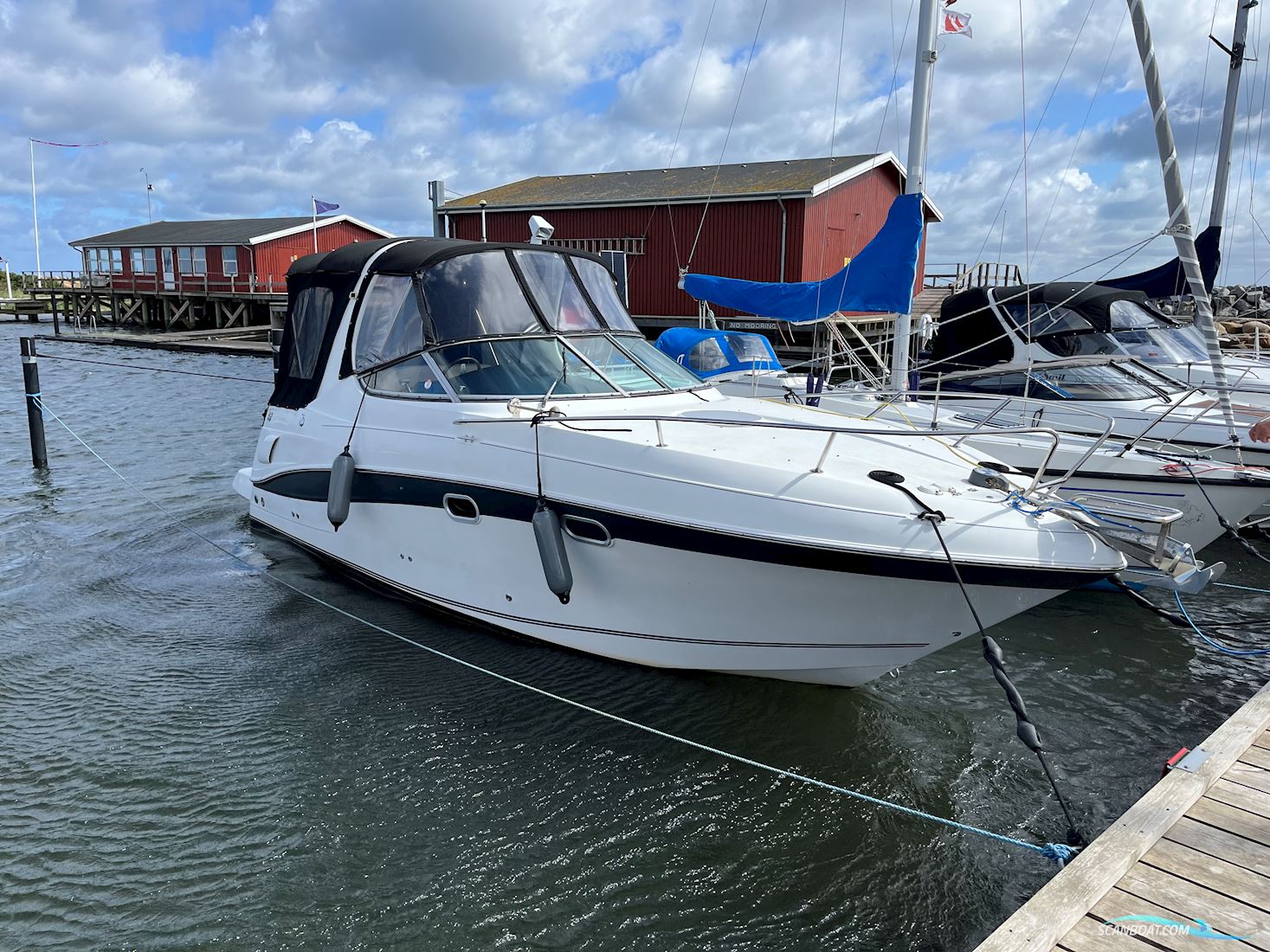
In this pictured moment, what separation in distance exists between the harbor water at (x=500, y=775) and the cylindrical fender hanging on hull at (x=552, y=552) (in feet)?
2.42

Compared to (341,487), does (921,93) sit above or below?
above

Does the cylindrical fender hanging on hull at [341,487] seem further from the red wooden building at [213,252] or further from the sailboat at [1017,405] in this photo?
the red wooden building at [213,252]

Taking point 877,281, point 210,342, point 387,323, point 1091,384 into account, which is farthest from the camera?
point 210,342

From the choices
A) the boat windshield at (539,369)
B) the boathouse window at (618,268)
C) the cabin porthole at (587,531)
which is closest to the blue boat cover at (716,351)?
the boathouse window at (618,268)

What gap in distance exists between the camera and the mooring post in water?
11289 millimetres

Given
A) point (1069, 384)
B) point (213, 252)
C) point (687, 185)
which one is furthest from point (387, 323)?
point (213, 252)

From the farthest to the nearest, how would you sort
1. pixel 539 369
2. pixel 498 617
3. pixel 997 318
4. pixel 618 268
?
1. pixel 997 318
2. pixel 618 268
3. pixel 539 369
4. pixel 498 617

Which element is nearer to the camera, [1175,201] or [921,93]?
[1175,201]

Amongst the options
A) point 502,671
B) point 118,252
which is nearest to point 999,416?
point 502,671

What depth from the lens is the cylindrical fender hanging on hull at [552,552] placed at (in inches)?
193

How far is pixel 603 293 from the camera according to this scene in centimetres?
684

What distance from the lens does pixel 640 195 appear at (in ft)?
74.8

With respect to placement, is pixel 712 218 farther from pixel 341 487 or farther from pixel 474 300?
pixel 341 487

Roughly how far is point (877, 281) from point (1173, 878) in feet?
19.5
